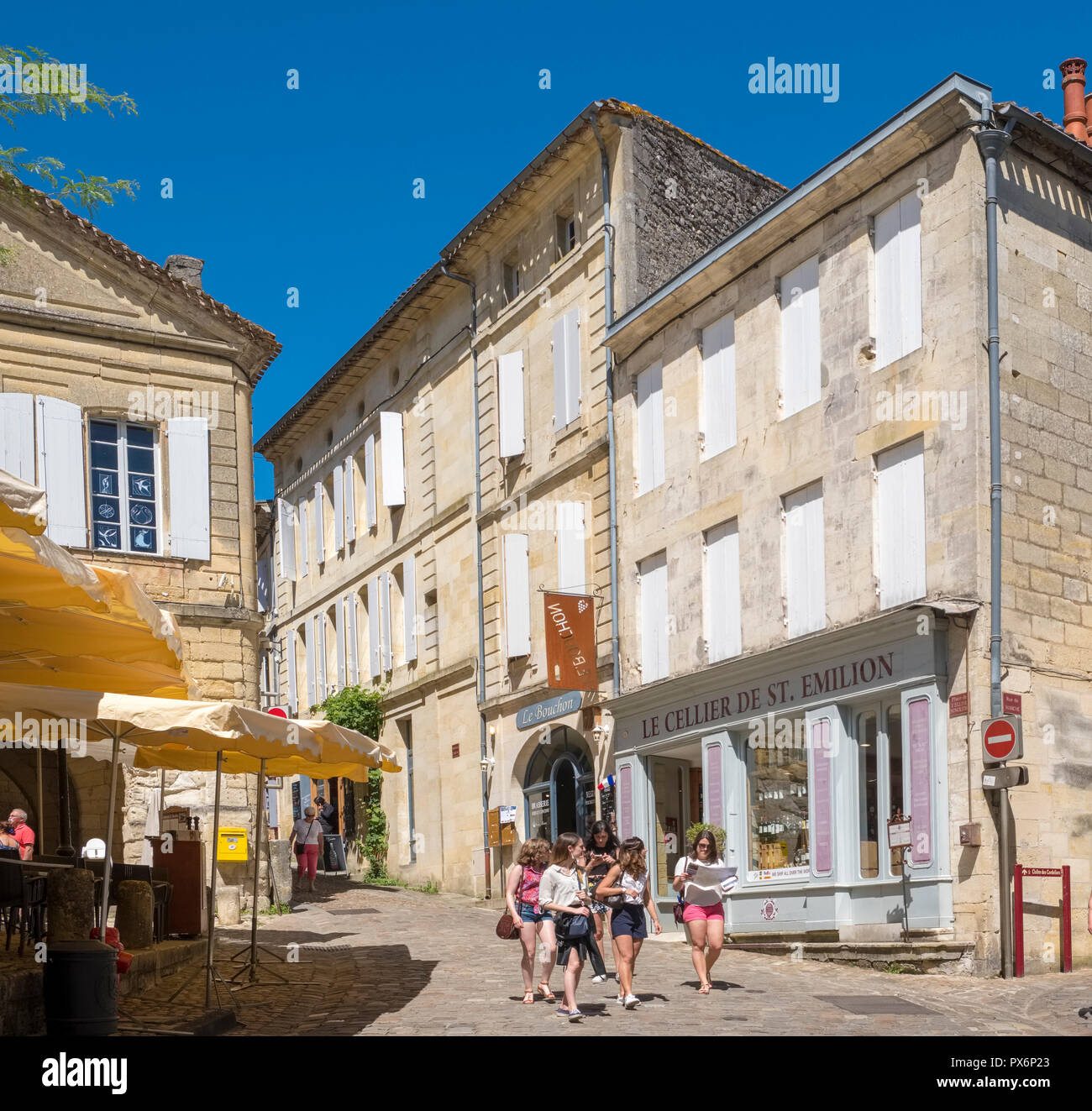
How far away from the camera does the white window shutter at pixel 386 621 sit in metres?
30.3

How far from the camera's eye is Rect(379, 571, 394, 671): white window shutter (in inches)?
1195

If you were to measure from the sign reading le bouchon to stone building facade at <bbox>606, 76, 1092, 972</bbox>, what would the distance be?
203cm

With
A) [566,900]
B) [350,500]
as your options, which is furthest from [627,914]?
[350,500]

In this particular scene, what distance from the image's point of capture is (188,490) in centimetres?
2027

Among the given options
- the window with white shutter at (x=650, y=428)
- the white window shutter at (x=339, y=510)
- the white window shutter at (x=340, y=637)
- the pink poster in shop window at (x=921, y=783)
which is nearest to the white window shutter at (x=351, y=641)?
the white window shutter at (x=340, y=637)

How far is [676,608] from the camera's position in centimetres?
2102

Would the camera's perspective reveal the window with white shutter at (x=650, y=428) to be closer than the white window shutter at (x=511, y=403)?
Yes

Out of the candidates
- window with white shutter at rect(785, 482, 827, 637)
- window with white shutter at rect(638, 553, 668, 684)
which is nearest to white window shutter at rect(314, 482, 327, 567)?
window with white shutter at rect(638, 553, 668, 684)

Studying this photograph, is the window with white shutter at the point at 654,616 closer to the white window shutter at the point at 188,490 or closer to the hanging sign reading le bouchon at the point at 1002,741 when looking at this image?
the white window shutter at the point at 188,490

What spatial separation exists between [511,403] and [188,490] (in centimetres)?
690

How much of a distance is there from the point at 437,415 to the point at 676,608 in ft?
30.1

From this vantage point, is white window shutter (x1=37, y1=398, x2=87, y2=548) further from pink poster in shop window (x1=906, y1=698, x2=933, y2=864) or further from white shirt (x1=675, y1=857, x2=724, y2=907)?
pink poster in shop window (x1=906, y1=698, x2=933, y2=864)

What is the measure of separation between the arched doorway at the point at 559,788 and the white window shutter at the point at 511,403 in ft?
15.1
